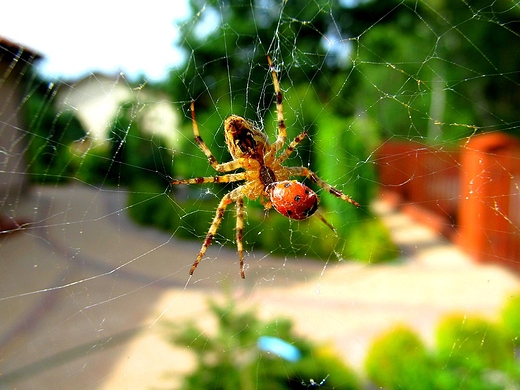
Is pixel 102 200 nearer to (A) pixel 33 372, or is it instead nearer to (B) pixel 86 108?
(B) pixel 86 108

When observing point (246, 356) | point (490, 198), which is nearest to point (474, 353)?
point (246, 356)

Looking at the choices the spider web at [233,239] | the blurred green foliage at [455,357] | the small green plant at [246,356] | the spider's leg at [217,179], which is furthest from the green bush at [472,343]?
the spider's leg at [217,179]

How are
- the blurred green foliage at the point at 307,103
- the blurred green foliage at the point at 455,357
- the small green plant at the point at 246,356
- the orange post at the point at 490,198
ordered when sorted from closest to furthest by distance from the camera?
the small green plant at the point at 246,356 < the blurred green foliage at the point at 455,357 < the blurred green foliage at the point at 307,103 < the orange post at the point at 490,198

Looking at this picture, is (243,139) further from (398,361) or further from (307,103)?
(307,103)

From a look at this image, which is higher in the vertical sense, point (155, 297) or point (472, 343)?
point (472, 343)

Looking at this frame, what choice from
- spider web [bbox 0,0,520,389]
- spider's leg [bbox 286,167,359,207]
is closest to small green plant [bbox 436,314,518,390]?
spider web [bbox 0,0,520,389]

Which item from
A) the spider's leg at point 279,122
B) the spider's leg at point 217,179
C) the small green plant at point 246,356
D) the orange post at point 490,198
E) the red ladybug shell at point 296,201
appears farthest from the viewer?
the orange post at point 490,198

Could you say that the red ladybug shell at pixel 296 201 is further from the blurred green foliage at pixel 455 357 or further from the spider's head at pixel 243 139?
the blurred green foliage at pixel 455 357
